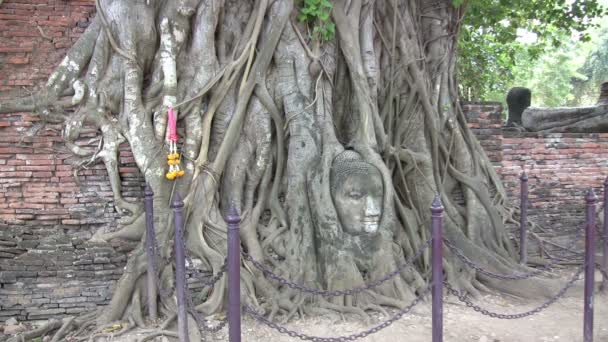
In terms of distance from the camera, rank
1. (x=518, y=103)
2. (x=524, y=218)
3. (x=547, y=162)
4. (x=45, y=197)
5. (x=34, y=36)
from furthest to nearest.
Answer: (x=518, y=103), (x=547, y=162), (x=524, y=218), (x=34, y=36), (x=45, y=197)

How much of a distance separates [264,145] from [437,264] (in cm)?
214

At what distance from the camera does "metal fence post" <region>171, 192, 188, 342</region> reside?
3.10m

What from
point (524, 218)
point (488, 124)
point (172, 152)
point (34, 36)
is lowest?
point (524, 218)

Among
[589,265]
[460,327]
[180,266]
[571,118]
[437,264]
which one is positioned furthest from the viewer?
[571,118]

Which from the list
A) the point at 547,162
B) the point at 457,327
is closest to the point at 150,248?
the point at 457,327

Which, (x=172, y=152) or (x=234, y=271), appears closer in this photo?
(x=234, y=271)

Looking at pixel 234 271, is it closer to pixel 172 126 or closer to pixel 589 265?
pixel 172 126

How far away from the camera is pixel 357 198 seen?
4.21 m

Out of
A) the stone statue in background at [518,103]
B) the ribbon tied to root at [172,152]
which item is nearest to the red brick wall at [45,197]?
the ribbon tied to root at [172,152]

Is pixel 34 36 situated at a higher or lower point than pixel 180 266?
higher

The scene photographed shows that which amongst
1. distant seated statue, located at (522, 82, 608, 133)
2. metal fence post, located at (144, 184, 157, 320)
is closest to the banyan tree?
metal fence post, located at (144, 184, 157, 320)

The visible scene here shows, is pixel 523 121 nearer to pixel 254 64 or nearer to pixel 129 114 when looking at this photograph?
pixel 254 64

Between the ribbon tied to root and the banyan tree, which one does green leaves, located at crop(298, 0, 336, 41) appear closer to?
the banyan tree

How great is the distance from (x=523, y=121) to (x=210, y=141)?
6055 millimetres
